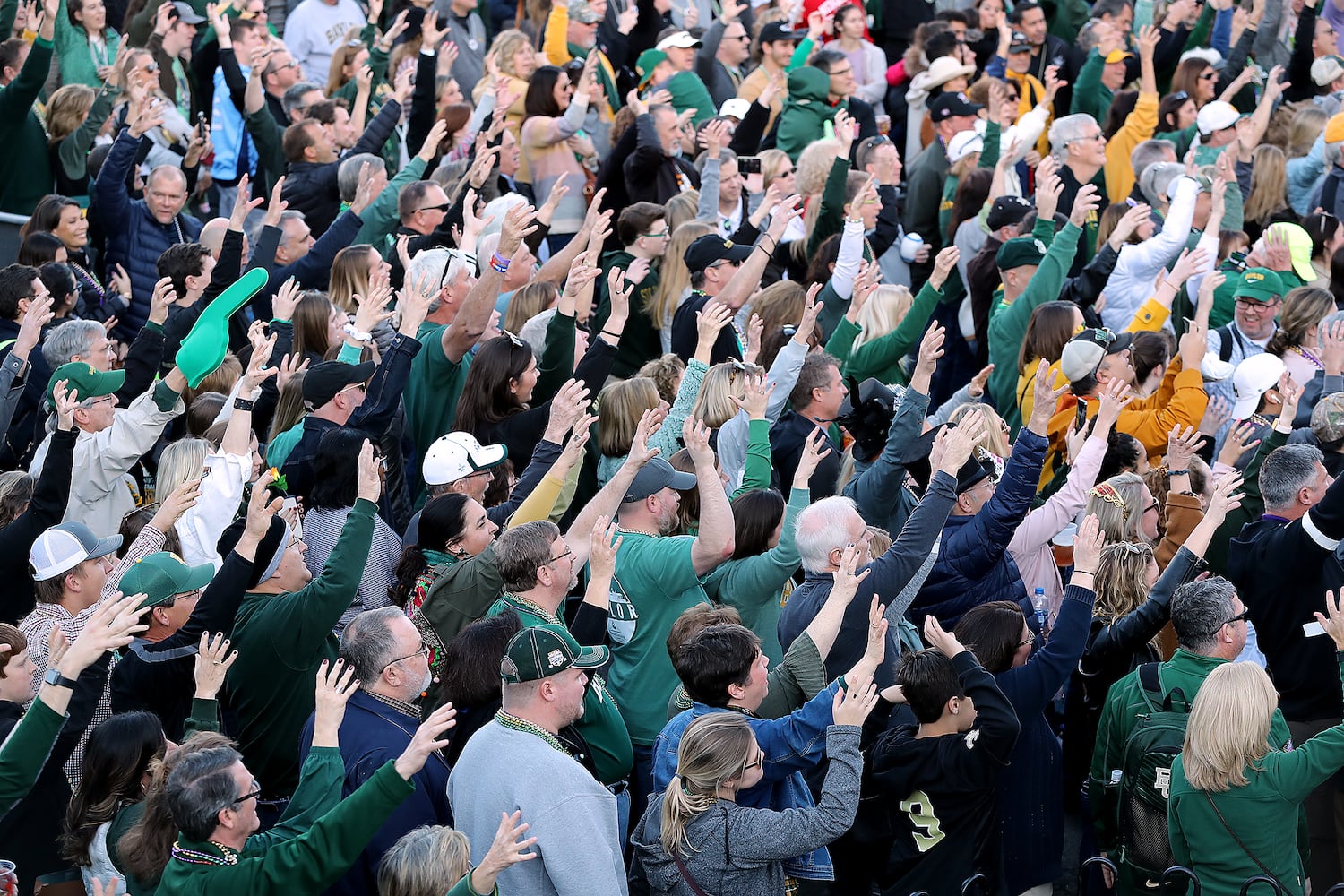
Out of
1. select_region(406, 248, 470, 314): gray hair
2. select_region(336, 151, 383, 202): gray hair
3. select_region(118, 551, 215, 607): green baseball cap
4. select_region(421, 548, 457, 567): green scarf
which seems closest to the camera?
select_region(118, 551, 215, 607): green baseball cap

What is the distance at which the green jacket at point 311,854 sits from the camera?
163 inches

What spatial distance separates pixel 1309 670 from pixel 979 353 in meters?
3.79

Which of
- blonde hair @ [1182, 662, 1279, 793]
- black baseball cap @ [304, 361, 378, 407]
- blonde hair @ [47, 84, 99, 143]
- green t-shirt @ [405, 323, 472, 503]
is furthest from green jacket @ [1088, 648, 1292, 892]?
blonde hair @ [47, 84, 99, 143]

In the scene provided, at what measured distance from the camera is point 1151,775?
5.24 meters

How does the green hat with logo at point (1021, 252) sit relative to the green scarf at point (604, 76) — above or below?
above

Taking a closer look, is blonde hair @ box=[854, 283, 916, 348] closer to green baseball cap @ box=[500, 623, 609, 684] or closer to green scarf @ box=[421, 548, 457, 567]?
green scarf @ box=[421, 548, 457, 567]

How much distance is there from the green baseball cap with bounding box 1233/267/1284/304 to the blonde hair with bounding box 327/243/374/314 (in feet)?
16.0

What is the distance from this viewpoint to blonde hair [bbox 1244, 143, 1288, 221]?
35.3 ft

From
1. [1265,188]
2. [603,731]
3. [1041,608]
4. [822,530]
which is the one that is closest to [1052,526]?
[1041,608]

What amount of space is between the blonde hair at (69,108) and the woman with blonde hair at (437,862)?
25.3 ft

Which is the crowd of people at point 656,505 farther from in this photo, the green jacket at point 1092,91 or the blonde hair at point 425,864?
the green jacket at point 1092,91

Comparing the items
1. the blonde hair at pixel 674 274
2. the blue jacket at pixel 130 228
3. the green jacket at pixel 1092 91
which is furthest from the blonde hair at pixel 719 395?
the green jacket at pixel 1092 91

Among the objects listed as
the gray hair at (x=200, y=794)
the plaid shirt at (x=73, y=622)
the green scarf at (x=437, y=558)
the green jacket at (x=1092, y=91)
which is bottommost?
the green jacket at (x=1092, y=91)

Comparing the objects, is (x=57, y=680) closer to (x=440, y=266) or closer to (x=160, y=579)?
(x=160, y=579)
